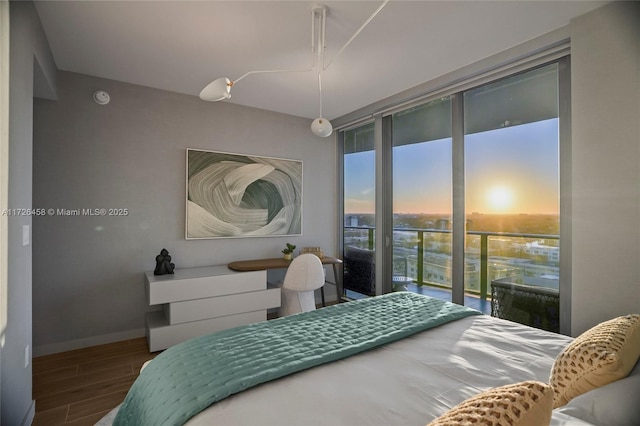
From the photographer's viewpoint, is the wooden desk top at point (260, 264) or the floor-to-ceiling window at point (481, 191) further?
the wooden desk top at point (260, 264)

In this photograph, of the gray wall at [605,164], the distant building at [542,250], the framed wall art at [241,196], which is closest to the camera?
the gray wall at [605,164]

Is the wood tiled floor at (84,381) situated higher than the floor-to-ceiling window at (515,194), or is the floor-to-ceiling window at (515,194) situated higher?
the floor-to-ceiling window at (515,194)

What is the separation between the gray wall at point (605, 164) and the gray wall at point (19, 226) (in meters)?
3.36

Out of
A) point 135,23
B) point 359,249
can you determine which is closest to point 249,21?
point 135,23

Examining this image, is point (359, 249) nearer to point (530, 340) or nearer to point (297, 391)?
point (530, 340)

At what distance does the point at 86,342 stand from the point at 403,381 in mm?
3179

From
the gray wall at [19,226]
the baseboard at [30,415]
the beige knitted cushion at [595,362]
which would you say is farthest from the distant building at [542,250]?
the baseboard at [30,415]

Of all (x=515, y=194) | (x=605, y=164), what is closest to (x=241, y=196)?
(x=515, y=194)

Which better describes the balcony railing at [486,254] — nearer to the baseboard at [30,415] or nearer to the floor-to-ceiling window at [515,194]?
the floor-to-ceiling window at [515,194]

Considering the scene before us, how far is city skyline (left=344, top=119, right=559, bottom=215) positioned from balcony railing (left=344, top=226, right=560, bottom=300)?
0.21 m

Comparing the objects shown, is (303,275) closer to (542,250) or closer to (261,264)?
(261,264)

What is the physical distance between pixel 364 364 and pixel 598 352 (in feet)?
2.62

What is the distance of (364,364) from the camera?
1270mm

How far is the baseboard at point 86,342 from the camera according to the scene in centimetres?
276
